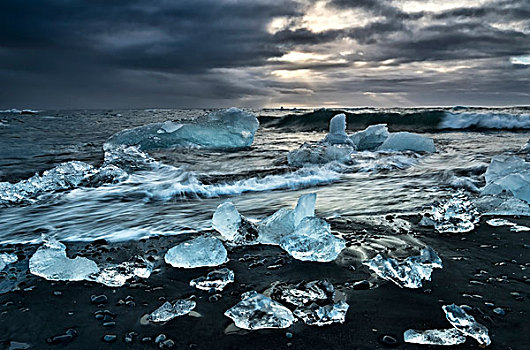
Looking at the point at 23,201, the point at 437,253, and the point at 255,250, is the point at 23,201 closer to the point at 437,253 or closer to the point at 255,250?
the point at 255,250

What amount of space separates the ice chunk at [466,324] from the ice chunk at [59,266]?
1.53 metres

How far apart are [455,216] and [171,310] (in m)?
1.92

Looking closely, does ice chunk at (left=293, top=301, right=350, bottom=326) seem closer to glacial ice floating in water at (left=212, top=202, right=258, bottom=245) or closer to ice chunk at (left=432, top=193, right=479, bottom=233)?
glacial ice floating in water at (left=212, top=202, right=258, bottom=245)

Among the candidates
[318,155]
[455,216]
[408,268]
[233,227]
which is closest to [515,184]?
[455,216]

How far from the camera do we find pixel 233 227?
225 cm

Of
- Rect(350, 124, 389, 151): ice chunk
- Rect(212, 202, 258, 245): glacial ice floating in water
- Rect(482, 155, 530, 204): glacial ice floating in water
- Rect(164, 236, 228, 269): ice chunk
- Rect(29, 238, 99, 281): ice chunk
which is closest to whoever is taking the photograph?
Rect(29, 238, 99, 281): ice chunk

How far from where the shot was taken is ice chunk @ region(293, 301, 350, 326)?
1343 mm

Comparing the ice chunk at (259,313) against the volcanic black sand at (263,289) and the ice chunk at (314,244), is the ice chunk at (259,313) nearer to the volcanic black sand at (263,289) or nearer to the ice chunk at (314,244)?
the volcanic black sand at (263,289)

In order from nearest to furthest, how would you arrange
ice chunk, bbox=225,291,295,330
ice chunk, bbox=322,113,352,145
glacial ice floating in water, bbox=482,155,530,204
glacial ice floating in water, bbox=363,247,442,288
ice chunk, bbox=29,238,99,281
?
ice chunk, bbox=225,291,295,330
glacial ice floating in water, bbox=363,247,442,288
ice chunk, bbox=29,238,99,281
glacial ice floating in water, bbox=482,155,530,204
ice chunk, bbox=322,113,352,145

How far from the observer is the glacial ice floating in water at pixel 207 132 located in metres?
9.05

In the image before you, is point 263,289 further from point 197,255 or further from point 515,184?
point 515,184

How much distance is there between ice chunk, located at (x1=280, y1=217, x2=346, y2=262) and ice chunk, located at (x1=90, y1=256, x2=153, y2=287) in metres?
0.73

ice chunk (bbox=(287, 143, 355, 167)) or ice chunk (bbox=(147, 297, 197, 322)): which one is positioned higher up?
ice chunk (bbox=(287, 143, 355, 167))

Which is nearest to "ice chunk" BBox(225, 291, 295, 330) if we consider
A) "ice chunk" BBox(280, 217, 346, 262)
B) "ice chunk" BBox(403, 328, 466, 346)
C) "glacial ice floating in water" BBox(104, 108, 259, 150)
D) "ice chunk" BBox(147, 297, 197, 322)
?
"ice chunk" BBox(147, 297, 197, 322)
